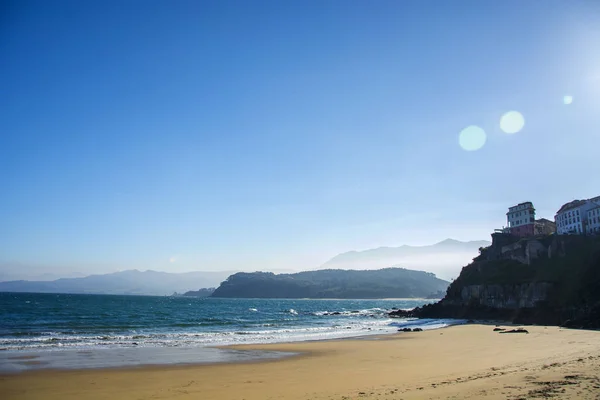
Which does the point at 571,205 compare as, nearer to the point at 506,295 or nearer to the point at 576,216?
the point at 576,216

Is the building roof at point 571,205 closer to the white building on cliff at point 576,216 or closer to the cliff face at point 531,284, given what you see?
the white building on cliff at point 576,216

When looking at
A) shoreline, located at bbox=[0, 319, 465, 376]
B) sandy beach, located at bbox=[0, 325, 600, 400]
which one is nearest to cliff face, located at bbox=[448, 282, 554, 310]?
sandy beach, located at bbox=[0, 325, 600, 400]

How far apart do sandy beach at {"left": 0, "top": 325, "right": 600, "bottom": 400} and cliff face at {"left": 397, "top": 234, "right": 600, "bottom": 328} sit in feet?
105

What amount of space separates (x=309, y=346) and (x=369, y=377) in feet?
56.1

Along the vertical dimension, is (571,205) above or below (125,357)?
above

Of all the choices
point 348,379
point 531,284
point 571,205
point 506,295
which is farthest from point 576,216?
point 348,379

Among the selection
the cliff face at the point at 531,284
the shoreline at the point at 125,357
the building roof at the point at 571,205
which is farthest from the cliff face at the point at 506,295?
the shoreline at the point at 125,357

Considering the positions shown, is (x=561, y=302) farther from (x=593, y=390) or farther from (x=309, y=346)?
(x=593, y=390)

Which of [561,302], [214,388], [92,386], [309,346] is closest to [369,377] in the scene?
[214,388]

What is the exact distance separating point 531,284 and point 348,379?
59.5 m

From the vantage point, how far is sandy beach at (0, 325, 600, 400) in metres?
15.1

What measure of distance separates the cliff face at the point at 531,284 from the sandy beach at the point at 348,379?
32.0 metres

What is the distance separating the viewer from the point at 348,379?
20141mm

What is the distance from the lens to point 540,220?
338 ft
